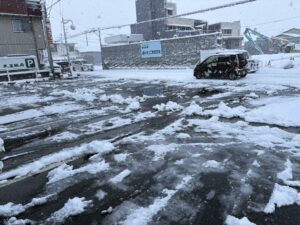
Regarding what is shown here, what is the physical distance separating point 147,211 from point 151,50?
3060 cm

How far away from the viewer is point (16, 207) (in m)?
3.63

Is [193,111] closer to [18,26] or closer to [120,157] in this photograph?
[120,157]

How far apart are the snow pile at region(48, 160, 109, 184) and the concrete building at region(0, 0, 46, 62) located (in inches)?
1096

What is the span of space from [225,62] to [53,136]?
13.8 m

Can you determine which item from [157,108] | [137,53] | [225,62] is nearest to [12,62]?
[137,53]

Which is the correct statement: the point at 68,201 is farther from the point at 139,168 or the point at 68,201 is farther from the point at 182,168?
the point at 182,168

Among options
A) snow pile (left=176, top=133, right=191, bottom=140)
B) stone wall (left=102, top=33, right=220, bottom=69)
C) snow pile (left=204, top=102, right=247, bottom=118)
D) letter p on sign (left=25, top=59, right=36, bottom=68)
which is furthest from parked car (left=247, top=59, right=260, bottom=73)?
letter p on sign (left=25, top=59, right=36, bottom=68)

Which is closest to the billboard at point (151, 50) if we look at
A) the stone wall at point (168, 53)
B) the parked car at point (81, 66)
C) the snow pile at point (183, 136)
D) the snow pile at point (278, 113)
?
the stone wall at point (168, 53)

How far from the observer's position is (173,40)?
97.9 ft

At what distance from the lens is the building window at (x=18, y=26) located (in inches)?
1144

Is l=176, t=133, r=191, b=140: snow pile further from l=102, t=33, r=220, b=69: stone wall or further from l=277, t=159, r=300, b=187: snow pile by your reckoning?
l=102, t=33, r=220, b=69: stone wall

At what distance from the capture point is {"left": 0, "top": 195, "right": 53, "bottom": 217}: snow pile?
3.49m

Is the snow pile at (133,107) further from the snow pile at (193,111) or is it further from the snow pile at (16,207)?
the snow pile at (16,207)

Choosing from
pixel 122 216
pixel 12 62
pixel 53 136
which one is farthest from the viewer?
pixel 12 62
